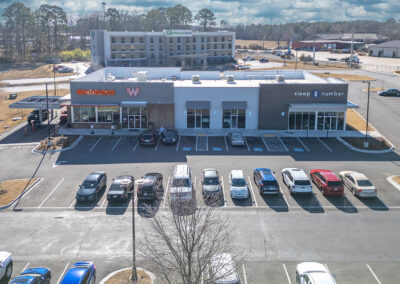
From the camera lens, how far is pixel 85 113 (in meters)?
47.1

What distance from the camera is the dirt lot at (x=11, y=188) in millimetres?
29859

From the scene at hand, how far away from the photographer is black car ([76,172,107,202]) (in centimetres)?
2911

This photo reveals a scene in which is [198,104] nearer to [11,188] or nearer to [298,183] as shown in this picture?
[298,183]

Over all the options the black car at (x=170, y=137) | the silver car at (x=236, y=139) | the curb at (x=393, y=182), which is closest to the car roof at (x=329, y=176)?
the curb at (x=393, y=182)

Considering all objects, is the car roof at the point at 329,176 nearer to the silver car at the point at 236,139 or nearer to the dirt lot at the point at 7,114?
the silver car at the point at 236,139

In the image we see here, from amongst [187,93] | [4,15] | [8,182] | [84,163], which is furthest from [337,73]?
[4,15]

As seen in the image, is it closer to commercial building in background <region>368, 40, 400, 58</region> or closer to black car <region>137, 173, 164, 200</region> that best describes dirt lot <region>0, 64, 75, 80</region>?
black car <region>137, 173, 164, 200</region>

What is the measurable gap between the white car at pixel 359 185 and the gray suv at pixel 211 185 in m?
9.07

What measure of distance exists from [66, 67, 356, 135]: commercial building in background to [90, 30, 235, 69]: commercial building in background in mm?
58144

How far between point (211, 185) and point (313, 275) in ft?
41.4

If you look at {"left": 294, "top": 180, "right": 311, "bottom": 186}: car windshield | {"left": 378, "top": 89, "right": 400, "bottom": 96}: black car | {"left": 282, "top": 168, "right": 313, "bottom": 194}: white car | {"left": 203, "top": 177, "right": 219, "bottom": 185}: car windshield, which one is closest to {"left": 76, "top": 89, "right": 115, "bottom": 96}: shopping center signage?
{"left": 203, "top": 177, "right": 219, "bottom": 185}: car windshield

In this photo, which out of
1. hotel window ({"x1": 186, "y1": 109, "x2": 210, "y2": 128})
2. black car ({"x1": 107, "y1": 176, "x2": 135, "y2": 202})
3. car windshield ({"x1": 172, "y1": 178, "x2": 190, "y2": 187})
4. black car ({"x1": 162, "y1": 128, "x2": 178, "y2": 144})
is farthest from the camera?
hotel window ({"x1": 186, "y1": 109, "x2": 210, "y2": 128})

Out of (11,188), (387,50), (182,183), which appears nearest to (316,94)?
(182,183)

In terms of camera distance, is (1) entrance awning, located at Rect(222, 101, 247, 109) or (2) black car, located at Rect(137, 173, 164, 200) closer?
(2) black car, located at Rect(137, 173, 164, 200)
